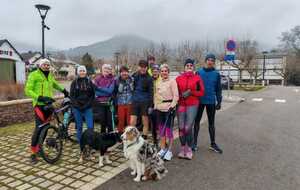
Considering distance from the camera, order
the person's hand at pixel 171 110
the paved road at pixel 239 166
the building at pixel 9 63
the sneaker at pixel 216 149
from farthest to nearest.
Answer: the building at pixel 9 63 < the sneaker at pixel 216 149 < the person's hand at pixel 171 110 < the paved road at pixel 239 166

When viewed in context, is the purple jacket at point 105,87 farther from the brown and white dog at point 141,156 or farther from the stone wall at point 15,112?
the stone wall at point 15,112

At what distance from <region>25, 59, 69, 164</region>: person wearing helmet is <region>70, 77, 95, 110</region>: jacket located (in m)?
0.43

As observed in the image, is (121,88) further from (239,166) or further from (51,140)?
(239,166)

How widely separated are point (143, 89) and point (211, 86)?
56.3 inches

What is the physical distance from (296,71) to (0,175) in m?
61.5

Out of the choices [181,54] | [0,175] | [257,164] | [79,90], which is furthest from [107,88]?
[181,54]

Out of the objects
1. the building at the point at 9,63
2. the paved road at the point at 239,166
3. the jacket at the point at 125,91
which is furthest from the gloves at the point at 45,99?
the building at the point at 9,63

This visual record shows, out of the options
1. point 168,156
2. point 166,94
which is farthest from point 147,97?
point 168,156

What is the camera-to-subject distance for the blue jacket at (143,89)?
500cm

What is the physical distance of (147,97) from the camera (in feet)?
16.6

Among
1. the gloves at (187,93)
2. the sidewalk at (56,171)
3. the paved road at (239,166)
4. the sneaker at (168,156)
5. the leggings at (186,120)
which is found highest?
the gloves at (187,93)

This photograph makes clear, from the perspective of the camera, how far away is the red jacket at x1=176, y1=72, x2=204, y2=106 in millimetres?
4707

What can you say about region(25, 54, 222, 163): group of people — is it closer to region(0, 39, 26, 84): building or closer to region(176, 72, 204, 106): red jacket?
region(176, 72, 204, 106): red jacket

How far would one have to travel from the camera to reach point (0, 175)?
4199 millimetres
